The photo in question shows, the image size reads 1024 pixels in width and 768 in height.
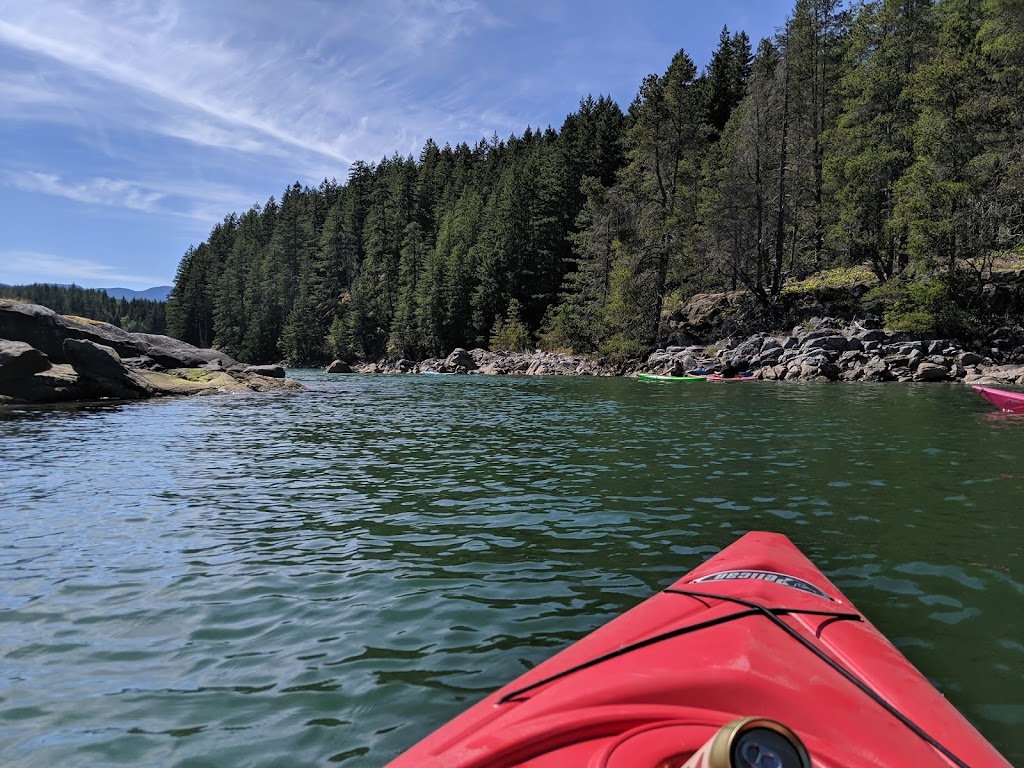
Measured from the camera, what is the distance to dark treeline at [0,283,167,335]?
14112 cm

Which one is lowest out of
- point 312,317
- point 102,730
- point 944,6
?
point 102,730

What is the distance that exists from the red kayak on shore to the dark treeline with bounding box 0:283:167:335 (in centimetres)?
15801

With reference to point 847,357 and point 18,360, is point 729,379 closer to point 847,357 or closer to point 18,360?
point 847,357

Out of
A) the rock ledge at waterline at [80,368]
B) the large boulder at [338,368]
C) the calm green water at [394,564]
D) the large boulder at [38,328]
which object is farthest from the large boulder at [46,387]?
the large boulder at [338,368]

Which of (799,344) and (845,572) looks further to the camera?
(799,344)

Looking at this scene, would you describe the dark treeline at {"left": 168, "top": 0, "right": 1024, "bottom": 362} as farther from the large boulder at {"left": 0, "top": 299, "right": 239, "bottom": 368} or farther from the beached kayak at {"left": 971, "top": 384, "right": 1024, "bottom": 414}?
the large boulder at {"left": 0, "top": 299, "right": 239, "bottom": 368}

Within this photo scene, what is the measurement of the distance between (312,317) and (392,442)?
241 ft

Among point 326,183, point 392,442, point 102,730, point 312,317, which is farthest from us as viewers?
point 326,183

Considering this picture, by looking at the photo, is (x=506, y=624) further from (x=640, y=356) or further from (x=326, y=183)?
(x=326, y=183)

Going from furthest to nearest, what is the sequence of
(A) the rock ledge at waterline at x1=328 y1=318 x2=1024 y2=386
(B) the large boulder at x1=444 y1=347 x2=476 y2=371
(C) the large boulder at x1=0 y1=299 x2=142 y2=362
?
(B) the large boulder at x1=444 y1=347 x2=476 y2=371
(A) the rock ledge at waterline at x1=328 y1=318 x2=1024 y2=386
(C) the large boulder at x1=0 y1=299 x2=142 y2=362

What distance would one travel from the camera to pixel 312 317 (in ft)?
264

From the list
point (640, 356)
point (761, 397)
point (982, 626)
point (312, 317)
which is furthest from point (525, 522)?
point (312, 317)

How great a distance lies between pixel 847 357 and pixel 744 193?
43.9 ft

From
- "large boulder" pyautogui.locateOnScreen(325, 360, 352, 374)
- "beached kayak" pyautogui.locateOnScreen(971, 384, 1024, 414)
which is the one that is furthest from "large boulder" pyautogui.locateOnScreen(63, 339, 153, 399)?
"large boulder" pyautogui.locateOnScreen(325, 360, 352, 374)
